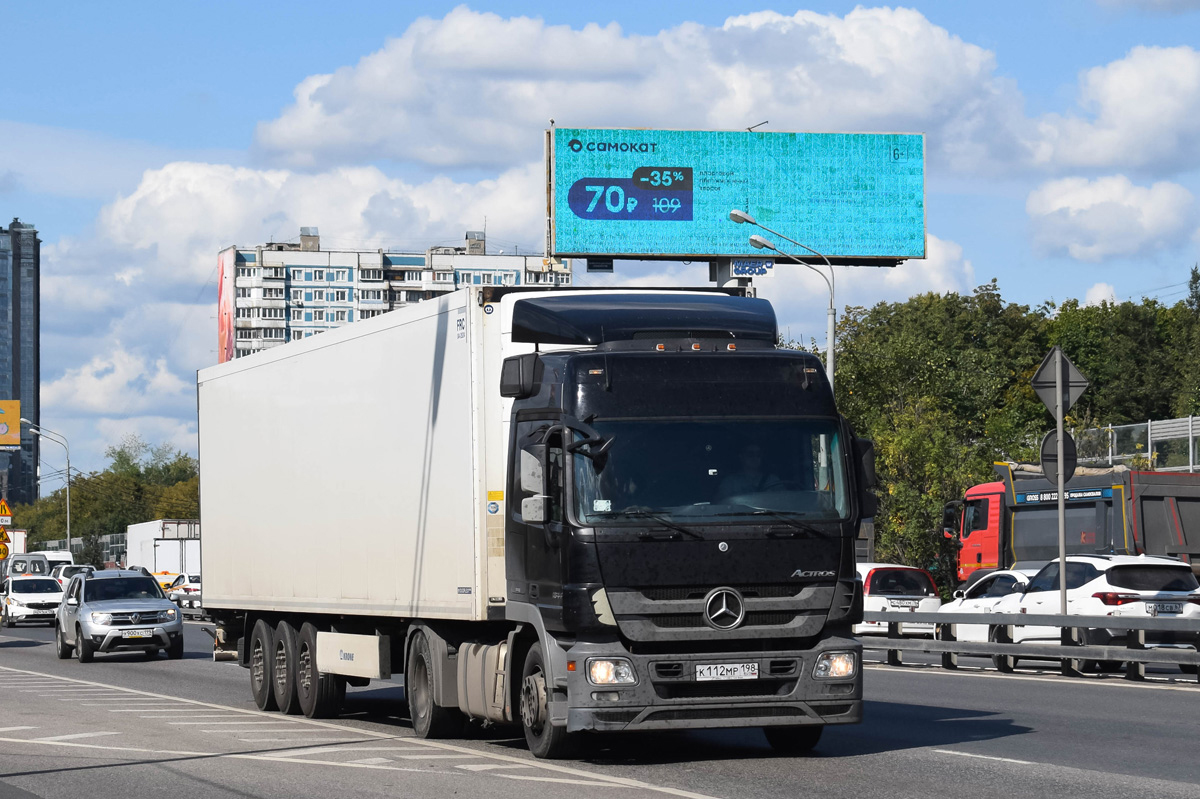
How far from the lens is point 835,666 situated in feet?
37.7

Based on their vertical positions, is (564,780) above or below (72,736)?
above

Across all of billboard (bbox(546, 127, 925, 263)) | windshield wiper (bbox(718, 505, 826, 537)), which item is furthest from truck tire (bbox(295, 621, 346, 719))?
billboard (bbox(546, 127, 925, 263))

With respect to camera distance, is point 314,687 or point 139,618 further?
point 139,618

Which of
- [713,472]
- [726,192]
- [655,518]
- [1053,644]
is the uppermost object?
[726,192]

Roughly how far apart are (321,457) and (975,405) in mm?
53492

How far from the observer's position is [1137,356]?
289 feet

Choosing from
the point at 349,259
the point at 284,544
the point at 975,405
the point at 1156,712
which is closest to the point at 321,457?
the point at 284,544

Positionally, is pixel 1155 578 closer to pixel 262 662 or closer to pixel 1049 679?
pixel 1049 679

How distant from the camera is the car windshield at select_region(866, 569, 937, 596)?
31.4 meters

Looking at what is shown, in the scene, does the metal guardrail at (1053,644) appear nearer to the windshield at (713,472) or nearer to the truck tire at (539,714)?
the windshield at (713,472)

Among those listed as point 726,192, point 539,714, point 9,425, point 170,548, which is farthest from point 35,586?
point 9,425

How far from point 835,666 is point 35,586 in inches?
1687

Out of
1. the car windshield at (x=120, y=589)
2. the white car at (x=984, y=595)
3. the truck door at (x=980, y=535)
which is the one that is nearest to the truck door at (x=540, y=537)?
the white car at (x=984, y=595)

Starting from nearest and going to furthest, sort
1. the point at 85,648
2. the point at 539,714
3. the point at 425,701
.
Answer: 1. the point at 539,714
2. the point at 425,701
3. the point at 85,648
